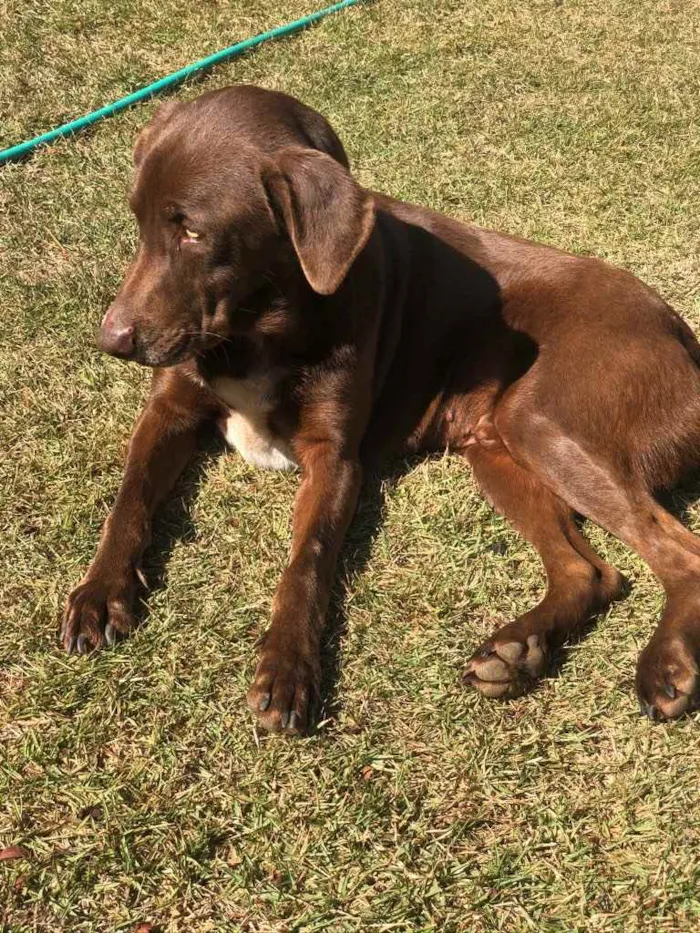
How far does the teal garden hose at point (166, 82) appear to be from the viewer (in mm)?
5297

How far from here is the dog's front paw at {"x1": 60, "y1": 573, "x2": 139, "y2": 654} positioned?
276 cm

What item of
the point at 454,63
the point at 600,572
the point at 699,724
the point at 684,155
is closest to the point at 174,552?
the point at 600,572

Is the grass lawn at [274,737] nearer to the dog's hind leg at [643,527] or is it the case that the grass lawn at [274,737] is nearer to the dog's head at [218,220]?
the dog's hind leg at [643,527]

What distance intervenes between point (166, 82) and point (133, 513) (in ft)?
12.7

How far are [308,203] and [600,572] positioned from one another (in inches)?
60.0

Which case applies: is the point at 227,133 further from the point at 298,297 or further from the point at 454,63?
the point at 454,63

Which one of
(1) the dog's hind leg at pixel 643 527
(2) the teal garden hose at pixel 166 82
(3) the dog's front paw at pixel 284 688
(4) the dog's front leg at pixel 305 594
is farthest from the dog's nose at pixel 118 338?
(2) the teal garden hose at pixel 166 82

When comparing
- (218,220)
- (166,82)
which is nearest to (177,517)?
(218,220)

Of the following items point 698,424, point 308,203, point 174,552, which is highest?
point 308,203

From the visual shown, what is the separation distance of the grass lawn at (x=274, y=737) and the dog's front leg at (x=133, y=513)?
81 millimetres

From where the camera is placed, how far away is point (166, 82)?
5.92 metres

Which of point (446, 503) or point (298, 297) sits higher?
point (298, 297)

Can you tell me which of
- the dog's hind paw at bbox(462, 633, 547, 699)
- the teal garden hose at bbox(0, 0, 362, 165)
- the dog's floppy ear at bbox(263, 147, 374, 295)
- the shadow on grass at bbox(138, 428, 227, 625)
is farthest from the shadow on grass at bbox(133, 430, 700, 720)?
the teal garden hose at bbox(0, 0, 362, 165)

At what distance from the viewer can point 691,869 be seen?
7.66 feet
